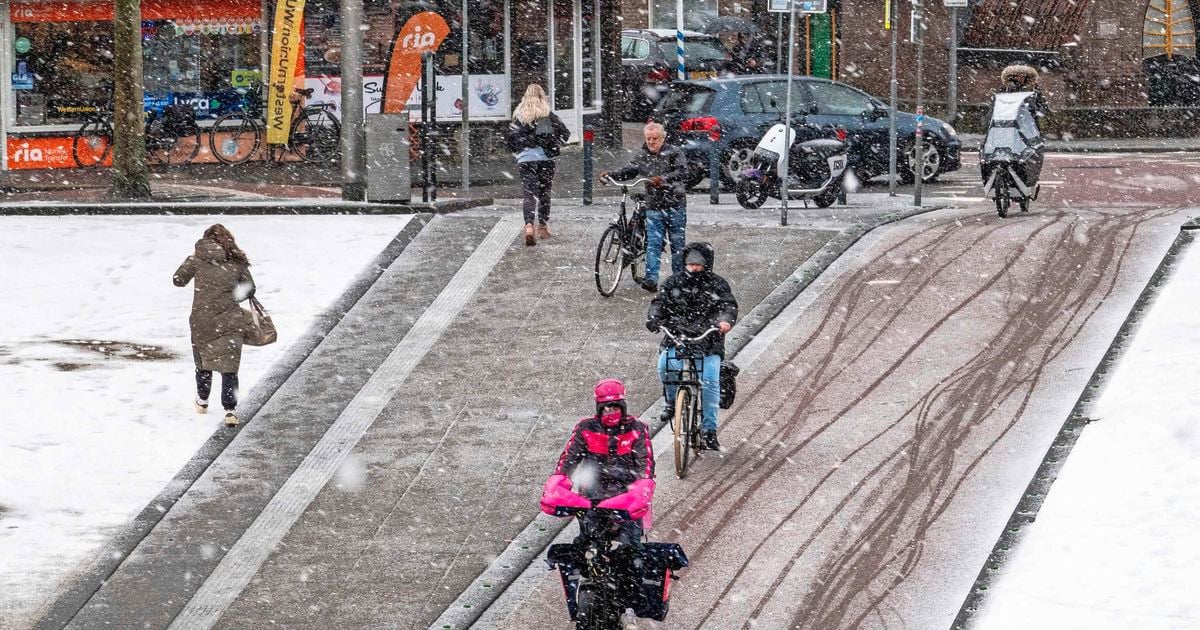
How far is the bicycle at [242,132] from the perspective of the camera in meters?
26.7

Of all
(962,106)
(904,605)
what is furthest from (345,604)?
(962,106)

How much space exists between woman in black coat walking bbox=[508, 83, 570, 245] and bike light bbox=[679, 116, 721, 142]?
17.1 feet

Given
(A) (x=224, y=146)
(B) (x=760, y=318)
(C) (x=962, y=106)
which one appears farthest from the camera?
(C) (x=962, y=106)

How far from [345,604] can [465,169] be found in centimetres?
1328

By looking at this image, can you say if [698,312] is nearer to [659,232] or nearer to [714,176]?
[659,232]

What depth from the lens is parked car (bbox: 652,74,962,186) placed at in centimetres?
2298

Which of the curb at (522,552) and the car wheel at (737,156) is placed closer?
the curb at (522,552)

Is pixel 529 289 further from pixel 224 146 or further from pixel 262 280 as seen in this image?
pixel 224 146

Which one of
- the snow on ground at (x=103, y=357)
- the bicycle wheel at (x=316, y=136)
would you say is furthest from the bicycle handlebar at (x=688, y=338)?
the bicycle wheel at (x=316, y=136)

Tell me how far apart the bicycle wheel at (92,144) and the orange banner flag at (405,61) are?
13.2 ft

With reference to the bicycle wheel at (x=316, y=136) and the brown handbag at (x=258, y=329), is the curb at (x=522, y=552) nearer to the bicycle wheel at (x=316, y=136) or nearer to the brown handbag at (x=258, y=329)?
the brown handbag at (x=258, y=329)

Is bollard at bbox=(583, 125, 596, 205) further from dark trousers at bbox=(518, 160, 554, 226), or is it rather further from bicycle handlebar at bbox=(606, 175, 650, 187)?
bicycle handlebar at bbox=(606, 175, 650, 187)

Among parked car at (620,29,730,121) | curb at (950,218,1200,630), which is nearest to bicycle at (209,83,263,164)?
parked car at (620,29,730,121)

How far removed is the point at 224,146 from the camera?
2672cm
